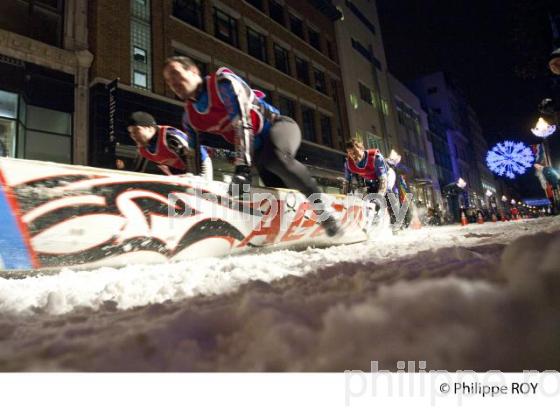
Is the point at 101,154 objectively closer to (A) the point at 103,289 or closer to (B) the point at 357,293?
(A) the point at 103,289

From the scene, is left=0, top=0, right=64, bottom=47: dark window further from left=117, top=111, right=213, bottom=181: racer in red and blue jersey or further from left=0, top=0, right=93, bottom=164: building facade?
left=117, top=111, right=213, bottom=181: racer in red and blue jersey

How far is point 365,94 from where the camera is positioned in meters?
19.6

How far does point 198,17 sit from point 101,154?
6.77m

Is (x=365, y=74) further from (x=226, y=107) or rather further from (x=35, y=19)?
(x=226, y=107)

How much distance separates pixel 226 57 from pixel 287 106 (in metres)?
3.74

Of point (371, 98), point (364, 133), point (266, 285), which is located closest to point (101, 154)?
point (266, 285)

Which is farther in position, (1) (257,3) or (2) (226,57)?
(1) (257,3)

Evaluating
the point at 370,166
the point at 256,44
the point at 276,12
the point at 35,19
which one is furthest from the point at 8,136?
the point at 276,12

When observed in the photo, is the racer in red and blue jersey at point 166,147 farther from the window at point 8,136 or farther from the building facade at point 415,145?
the building facade at point 415,145

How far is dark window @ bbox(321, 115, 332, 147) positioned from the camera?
1552 cm

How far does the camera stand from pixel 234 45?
11.6 m

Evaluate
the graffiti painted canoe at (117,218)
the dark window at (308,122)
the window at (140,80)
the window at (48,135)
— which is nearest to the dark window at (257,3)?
the dark window at (308,122)

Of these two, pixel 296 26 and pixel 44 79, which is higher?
pixel 296 26
